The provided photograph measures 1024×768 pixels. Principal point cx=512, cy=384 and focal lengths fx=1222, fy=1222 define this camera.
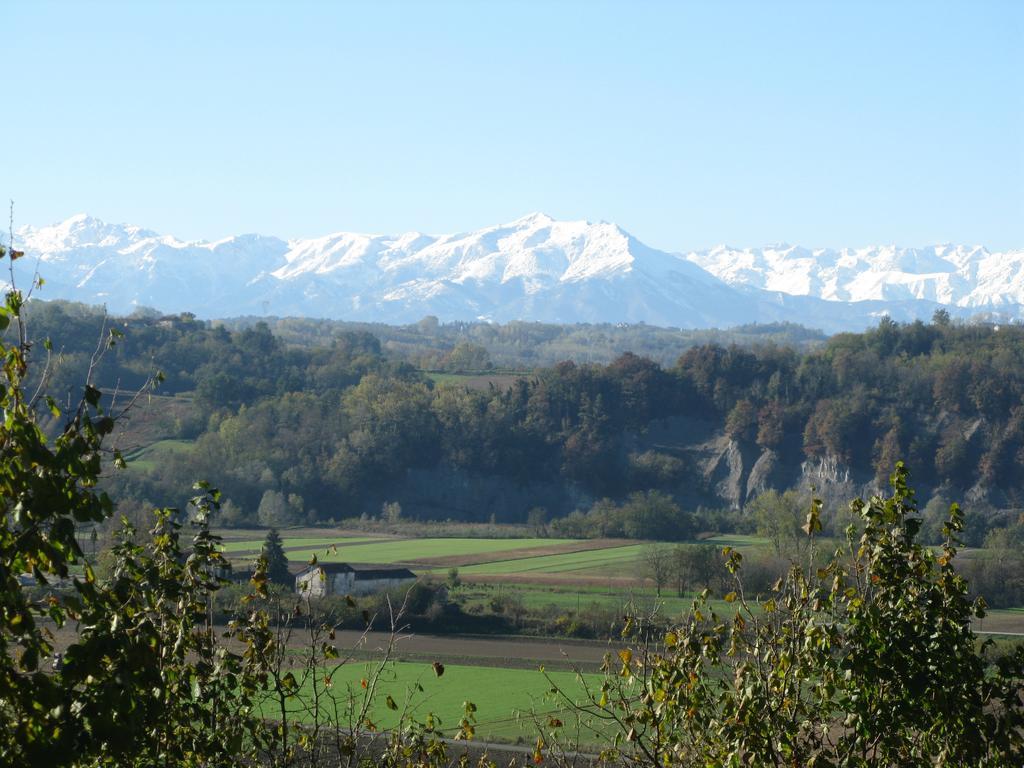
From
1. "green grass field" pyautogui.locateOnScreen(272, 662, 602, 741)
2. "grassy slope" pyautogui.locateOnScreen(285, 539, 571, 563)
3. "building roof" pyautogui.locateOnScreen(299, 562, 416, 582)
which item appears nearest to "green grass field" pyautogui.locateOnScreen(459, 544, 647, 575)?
"grassy slope" pyautogui.locateOnScreen(285, 539, 571, 563)

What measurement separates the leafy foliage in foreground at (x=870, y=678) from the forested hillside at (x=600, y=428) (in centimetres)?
6085

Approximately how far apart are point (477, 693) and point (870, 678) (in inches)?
934

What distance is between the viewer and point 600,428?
82.7 m

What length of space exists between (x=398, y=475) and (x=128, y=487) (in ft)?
68.6

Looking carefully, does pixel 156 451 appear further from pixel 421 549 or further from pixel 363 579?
pixel 363 579

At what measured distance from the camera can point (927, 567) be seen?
6910mm

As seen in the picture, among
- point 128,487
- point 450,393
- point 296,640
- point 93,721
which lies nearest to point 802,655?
point 93,721

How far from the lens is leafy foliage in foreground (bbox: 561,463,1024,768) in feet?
21.0

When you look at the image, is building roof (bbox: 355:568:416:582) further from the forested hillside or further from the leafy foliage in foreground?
the leafy foliage in foreground

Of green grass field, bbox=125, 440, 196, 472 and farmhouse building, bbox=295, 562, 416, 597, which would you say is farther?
green grass field, bbox=125, 440, 196, 472

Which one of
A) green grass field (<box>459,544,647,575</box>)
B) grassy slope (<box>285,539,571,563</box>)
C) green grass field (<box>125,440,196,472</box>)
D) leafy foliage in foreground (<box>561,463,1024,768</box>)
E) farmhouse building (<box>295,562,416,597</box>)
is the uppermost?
leafy foliage in foreground (<box>561,463,1024,768</box>)

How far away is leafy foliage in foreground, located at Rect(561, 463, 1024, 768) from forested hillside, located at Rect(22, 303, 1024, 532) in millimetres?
60847

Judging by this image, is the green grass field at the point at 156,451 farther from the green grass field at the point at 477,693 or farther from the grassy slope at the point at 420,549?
the green grass field at the point at 477,693

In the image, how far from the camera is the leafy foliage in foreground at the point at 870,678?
21.0 feet
